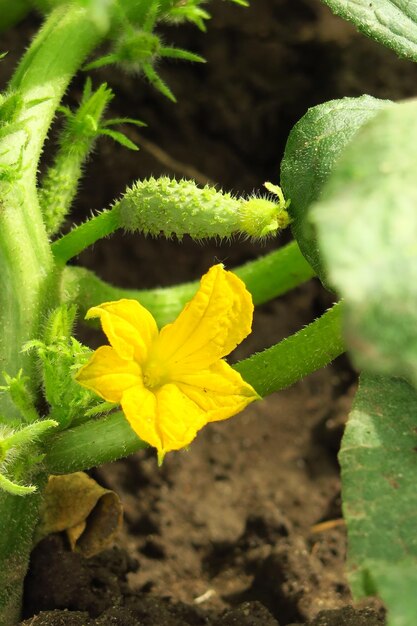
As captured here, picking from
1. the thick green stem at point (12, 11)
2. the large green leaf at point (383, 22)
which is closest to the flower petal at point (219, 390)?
the large green leaf at point (383, 22)

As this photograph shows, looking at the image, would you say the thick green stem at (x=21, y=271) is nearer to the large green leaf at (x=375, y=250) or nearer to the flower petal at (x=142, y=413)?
the flower petal at (x=142, y=413)

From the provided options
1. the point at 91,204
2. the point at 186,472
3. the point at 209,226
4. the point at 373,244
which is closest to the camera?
the point at 373,244

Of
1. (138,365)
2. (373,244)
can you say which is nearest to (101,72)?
(138,365)

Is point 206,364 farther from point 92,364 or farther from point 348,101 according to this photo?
point 348,101

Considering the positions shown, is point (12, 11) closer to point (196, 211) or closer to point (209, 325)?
point (196, 211)

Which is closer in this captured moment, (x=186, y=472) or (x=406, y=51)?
(x=406, y=51)

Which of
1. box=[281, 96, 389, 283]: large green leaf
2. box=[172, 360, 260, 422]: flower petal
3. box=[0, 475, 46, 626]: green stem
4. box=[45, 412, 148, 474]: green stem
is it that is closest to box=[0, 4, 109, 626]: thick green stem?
box=[0, 475, 46, 626]: green stem
